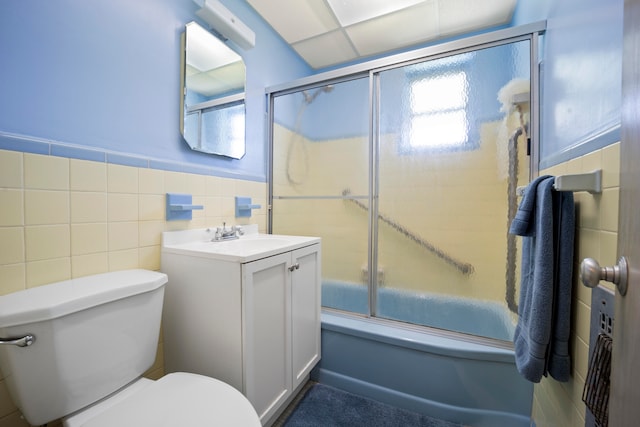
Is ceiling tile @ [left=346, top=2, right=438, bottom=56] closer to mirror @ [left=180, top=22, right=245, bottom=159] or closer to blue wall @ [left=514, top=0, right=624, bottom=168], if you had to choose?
blue wall @ [left=514, top=0, right=624, bottom=168]

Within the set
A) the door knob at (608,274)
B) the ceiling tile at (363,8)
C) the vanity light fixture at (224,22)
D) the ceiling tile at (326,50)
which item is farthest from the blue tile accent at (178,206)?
the ceiling tile at (326,50)

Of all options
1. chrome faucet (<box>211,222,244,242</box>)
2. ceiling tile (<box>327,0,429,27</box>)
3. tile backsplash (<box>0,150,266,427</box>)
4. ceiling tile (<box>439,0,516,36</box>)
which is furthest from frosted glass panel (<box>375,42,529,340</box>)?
tile backsplash (<box>0,150,266,427</box>)

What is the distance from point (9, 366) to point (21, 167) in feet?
1.90

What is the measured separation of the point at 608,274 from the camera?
0.40 meters

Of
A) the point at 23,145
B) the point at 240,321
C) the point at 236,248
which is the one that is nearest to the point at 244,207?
the point at 236,248

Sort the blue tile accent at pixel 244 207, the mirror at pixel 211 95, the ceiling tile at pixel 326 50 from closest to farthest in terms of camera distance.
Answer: the mirror at pixel 211 95
the blue tile accent at pixel 244 207
the ceiling tile at pixel 326 50

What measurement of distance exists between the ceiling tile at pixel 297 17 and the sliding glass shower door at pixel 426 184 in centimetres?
49

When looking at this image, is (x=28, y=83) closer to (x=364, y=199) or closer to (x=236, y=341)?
(x=236, y=341)

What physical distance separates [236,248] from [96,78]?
0.87m

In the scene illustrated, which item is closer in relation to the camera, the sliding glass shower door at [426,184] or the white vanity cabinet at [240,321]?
the white vanity cabinet at [240,321]

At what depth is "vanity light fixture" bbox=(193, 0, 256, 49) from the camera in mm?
1362

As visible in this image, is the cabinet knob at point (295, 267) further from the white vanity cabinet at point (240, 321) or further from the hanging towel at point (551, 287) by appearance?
the hanging towel at point (551, 287)

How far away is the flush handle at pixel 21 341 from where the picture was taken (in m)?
0.64

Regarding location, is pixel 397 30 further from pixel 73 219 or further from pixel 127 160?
pixel 73 219
